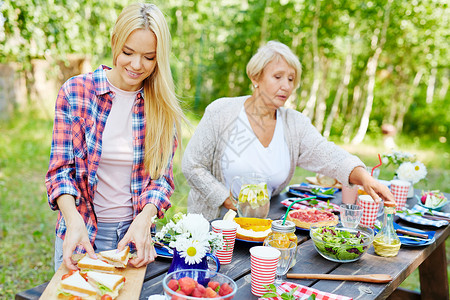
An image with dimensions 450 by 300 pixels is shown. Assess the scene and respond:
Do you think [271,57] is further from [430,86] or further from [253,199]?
[430,86]

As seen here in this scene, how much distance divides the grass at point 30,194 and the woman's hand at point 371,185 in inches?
31.6

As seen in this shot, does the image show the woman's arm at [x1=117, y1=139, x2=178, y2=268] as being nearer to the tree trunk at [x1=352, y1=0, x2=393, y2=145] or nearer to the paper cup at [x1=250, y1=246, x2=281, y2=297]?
the paper cup at [x1=250, y1=246, x2=281, y2=297]

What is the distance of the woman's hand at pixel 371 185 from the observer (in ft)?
7.61

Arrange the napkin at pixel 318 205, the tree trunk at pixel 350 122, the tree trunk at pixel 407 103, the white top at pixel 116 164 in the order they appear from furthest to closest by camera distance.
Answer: the tree trunk at pixel 407 103 → the tree trunk at pixel 350 122 → the napkin at pixel 318 205 → the white top at pixel 116 164

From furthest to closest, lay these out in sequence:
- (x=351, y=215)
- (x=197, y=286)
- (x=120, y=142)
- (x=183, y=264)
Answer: (x=351, y=215), (x=120, y=142), (x=183, y=264), (x=197, y=286)

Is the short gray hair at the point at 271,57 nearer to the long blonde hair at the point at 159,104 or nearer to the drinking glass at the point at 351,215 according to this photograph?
the long blonde hair at the point at 159,104

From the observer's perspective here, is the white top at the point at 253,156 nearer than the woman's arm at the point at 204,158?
No

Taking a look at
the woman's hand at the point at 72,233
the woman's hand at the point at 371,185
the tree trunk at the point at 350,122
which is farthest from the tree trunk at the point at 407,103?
the woman's hand at the point at 72,233

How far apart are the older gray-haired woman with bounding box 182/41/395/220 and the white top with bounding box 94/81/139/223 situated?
0.73m

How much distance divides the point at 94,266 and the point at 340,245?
3.15 ft

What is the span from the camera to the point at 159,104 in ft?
6.39

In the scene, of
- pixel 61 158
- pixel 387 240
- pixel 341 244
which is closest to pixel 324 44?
pixel 387 240

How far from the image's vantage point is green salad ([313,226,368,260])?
178 centimetres

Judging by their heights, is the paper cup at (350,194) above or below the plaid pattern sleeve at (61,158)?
below
